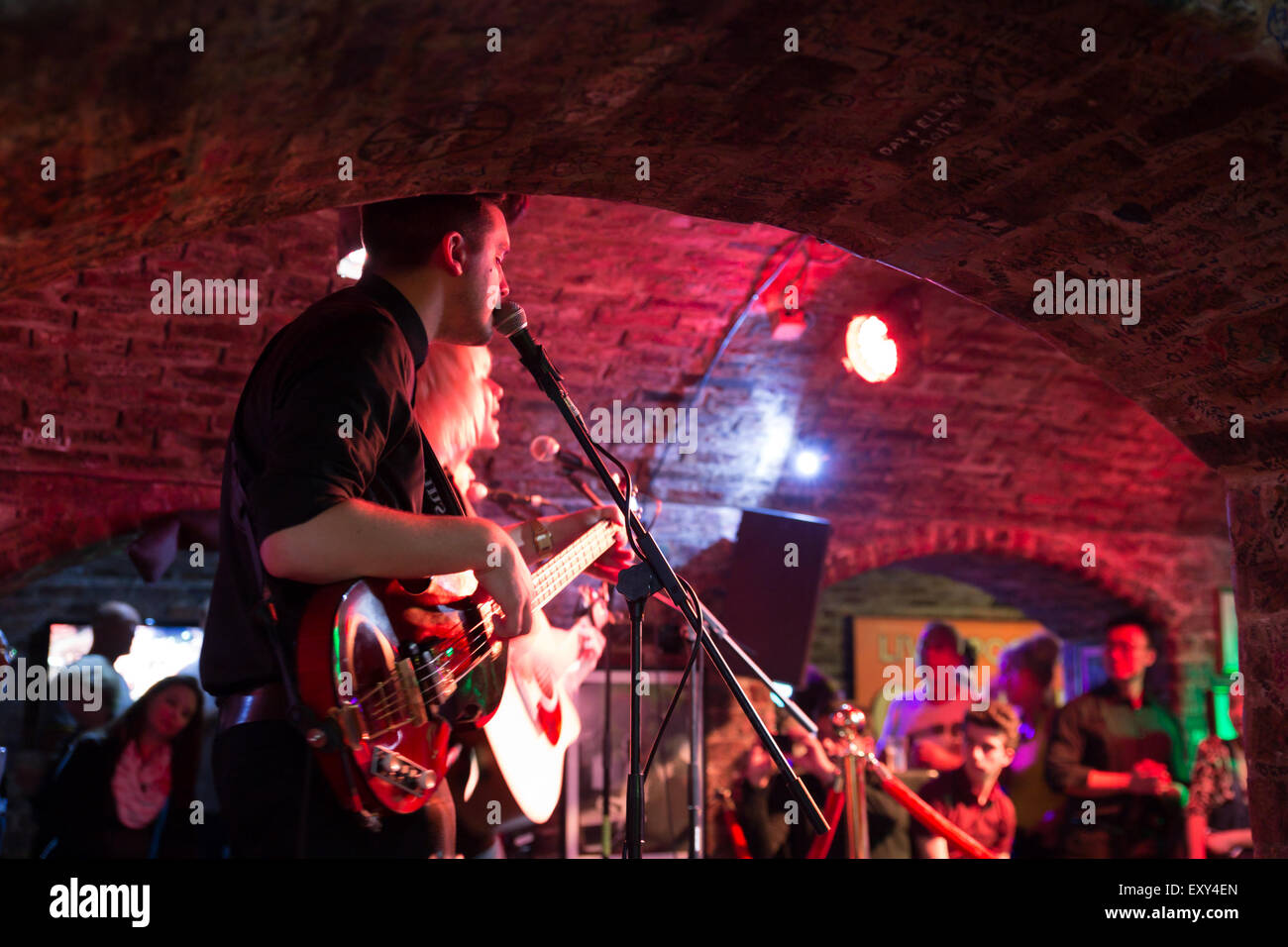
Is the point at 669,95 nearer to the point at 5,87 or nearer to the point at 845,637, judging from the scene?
the point at 5,87

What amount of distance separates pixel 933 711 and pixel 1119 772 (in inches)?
57.0

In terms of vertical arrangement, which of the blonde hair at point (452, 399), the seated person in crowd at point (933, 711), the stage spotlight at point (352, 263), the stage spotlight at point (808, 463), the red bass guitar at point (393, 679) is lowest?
the seated person in crowd at point (933, 711)

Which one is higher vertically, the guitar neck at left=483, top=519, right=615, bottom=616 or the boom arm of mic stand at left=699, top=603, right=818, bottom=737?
the guitar neck at left=483, top=519, right=615, bottom=616

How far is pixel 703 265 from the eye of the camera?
5.32 m

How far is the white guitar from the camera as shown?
2988mm

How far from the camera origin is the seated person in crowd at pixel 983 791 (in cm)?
555

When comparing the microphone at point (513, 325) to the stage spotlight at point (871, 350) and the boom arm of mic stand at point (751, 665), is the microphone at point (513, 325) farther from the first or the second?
the stage spotlight at point (871, 350)

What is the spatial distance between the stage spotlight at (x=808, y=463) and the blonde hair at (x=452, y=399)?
12.0ft

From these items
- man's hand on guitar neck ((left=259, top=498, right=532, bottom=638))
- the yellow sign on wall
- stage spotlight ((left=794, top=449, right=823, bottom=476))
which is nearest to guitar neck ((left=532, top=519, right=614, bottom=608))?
man's hand on guitar neck ((left=259, top=498, right=532, bottom=638))

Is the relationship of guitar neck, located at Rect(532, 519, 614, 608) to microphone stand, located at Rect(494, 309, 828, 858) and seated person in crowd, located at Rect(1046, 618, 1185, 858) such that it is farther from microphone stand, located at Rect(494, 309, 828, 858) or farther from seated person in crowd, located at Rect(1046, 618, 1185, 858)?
seated person in crowd, located at Rect(1046, 618, 1185, 858)

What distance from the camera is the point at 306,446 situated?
1.60 meters

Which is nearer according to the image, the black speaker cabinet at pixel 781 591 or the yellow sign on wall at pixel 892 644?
the black speaker cabinet at pixel 781 591

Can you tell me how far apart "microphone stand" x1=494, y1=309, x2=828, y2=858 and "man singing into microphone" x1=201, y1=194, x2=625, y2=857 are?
27 centimetres

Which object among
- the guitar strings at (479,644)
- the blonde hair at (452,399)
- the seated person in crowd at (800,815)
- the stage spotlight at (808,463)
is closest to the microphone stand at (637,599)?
the guitar strings at (479,644)
